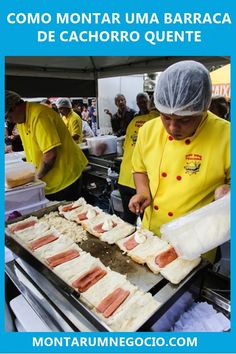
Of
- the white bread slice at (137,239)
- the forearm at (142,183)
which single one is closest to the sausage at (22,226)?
the white bread slice at (137,239)

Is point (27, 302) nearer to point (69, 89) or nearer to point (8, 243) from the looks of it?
point (8, 243)

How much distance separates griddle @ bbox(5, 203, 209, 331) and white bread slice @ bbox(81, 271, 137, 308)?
0.10 ft

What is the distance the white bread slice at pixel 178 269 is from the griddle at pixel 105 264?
2cm

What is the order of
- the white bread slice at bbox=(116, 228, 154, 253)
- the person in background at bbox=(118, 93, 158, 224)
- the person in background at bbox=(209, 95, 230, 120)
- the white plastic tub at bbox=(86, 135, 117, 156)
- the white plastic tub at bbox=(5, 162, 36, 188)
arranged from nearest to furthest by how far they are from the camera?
the white bread slice at bbox=(116, 228, 154, 253) < the white plastic tub at bbox=(5, 162, 36, 188) < the person in background at bbox=(209, 95, 230, 120) < the person in background at bbox=(118, 93, 158, 224) < the white plastic tub at bbox=(86, 135, 117, 156)

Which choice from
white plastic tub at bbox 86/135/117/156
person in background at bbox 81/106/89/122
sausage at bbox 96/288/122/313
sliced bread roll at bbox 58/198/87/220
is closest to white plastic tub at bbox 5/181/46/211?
sliced bread roll at bbox 58/198/87/220

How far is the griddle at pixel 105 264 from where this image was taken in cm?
89

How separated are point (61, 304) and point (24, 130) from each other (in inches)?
66.0

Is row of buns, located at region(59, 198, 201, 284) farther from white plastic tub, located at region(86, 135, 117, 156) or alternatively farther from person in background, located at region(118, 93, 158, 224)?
white plastic tub, located at region(86, 135, 117, 156)

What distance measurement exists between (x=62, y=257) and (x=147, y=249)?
0.38 metres

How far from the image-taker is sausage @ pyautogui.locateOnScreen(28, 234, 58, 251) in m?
1.20

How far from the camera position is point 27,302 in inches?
45.7

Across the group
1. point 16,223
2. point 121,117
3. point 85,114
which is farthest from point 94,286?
point 85,114

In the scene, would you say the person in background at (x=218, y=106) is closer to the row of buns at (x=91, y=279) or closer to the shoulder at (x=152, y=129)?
the shoulder at (x=152, y=129)

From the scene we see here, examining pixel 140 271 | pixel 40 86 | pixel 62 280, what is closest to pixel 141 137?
pixel 140 271
